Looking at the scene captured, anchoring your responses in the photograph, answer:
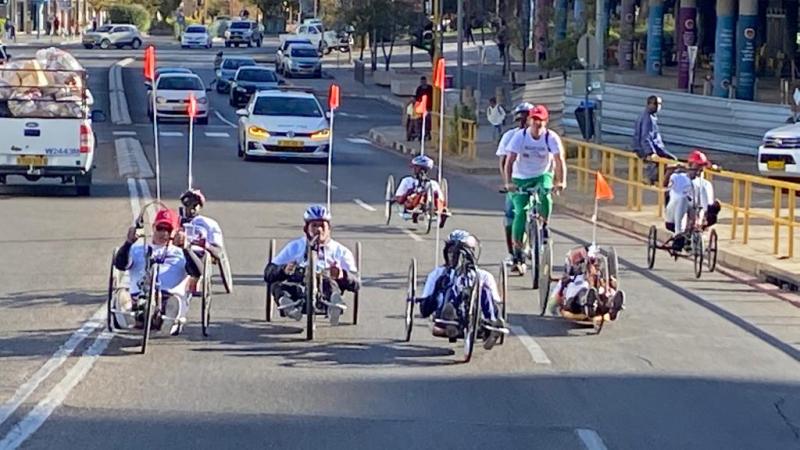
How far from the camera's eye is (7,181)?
27906 mm

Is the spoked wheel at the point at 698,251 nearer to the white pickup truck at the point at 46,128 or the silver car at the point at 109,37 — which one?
the white pickup truck at the point at 46,128

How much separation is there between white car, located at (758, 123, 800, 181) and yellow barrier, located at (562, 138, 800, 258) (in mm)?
874

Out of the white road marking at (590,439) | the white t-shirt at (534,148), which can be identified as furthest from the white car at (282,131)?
the white road marking at (590,439)

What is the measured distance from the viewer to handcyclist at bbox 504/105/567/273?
15641 millimetres

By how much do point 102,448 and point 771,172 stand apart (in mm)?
22277

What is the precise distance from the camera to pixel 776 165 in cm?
2906

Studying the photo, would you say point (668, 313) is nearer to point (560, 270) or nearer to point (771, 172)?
point (560, 270)

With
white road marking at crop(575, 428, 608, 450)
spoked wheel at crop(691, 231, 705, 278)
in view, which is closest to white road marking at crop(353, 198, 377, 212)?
spoked wheel at crop(691, 231, 705, 278)

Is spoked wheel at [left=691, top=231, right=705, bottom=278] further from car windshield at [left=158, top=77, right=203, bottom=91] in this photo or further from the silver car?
the silver car

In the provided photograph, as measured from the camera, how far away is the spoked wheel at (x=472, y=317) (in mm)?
11508

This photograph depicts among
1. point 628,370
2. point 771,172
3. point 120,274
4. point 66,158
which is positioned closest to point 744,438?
point 628,370

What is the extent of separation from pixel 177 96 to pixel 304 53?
90.0 ft

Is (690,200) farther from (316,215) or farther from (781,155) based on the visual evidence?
(781,155)

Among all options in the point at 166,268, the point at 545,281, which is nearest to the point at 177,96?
the point at 545,281
